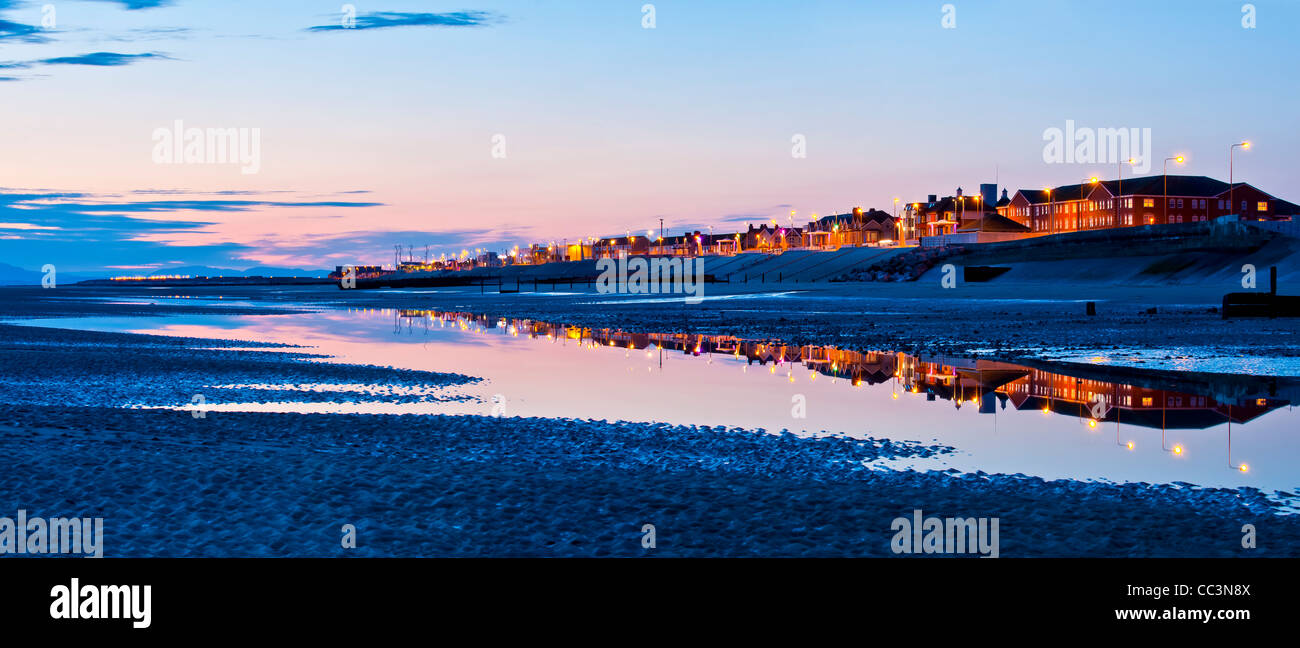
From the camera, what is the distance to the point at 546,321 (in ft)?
135

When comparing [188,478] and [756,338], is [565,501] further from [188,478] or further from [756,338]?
[756,338]

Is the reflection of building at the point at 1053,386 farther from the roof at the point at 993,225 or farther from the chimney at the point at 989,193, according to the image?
the chimney at the point at 989,193

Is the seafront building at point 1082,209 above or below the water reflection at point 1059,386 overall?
above

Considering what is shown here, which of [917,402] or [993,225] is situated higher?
[993,225]

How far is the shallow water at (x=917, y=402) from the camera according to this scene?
10.0 m

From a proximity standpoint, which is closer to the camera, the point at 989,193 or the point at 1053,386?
the point at 1053,386

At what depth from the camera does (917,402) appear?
1439 cm

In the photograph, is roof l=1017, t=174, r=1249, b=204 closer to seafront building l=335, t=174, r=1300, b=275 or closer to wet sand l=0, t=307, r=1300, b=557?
seafront building l=335, t=174, r=1300, b=275

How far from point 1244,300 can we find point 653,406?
26.3 m

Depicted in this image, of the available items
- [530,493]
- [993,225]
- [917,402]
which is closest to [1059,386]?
[917,402]

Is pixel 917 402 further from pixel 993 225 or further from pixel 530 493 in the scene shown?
pixel 993 225

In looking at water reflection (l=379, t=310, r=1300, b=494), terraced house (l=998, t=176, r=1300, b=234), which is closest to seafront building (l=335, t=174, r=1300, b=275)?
terraced house (l=998, t=176, r=1300, b=234)

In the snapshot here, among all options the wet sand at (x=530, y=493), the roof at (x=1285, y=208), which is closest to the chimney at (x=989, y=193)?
the roof at (x=1285, y=208)
